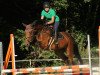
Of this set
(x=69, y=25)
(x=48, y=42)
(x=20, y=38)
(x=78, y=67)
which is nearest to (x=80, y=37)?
(x=69, y=25)

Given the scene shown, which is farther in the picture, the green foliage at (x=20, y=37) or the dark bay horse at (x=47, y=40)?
the green foliage at (x=20, y=37)

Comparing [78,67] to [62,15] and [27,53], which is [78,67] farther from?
[62,15]

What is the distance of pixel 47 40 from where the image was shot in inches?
492

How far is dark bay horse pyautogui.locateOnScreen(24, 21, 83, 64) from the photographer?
11984 mm

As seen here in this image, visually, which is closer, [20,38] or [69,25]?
[20,38]

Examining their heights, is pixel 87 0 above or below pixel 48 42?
above

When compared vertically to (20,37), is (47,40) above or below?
below

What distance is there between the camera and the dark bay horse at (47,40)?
12.0 metres

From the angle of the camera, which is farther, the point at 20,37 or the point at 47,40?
the point at 20,37

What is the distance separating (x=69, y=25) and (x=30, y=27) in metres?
8.03

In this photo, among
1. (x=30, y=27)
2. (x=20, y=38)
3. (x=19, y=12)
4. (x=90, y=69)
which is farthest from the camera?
(x=19, y=12)

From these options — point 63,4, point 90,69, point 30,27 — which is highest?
point 63,4

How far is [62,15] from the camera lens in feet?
65.1

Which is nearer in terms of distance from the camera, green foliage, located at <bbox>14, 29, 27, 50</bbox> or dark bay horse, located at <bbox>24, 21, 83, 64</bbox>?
dark bay horse, located at <bbox>24, 21, 83, 64</bbox>
